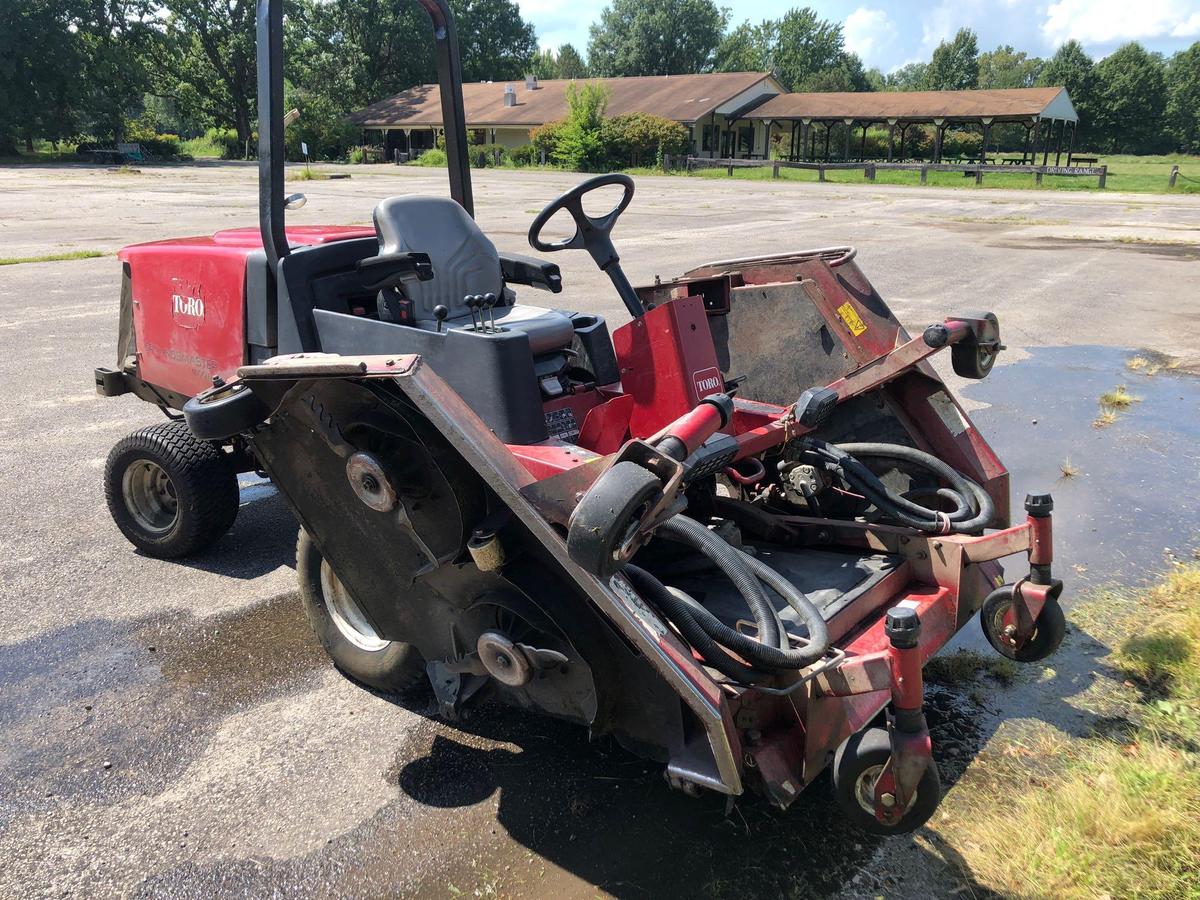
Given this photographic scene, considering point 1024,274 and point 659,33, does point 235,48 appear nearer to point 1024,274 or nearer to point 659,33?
point 659,33

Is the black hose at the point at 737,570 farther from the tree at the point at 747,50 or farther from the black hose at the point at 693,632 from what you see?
the tree at the point at 747,50

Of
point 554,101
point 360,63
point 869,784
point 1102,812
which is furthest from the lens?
point 360,63

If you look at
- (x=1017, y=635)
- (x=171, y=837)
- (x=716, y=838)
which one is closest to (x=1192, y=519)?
(x=1017, y=635)

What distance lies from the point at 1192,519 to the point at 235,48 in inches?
2402

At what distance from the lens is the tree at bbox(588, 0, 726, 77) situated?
75.5 meters

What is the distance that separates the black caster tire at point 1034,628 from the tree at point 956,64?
99.5 metres

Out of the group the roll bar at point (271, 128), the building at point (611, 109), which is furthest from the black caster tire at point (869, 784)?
the building at point (611, 109)

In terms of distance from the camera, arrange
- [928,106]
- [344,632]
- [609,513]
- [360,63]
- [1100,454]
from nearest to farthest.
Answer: [609,513]
[344,632]
[1100,454]
[928,106]
[360,63]

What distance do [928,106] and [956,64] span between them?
55.3 metres

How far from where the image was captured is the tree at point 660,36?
7550 centimetres

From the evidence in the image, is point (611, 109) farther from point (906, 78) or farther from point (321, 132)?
point (906, 78)

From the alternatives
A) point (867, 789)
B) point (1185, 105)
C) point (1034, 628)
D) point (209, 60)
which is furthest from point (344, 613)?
point (1185, 105)

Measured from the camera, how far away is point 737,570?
2.65 meters

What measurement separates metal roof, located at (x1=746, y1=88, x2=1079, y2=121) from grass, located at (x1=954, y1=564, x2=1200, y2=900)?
44.8 meters
